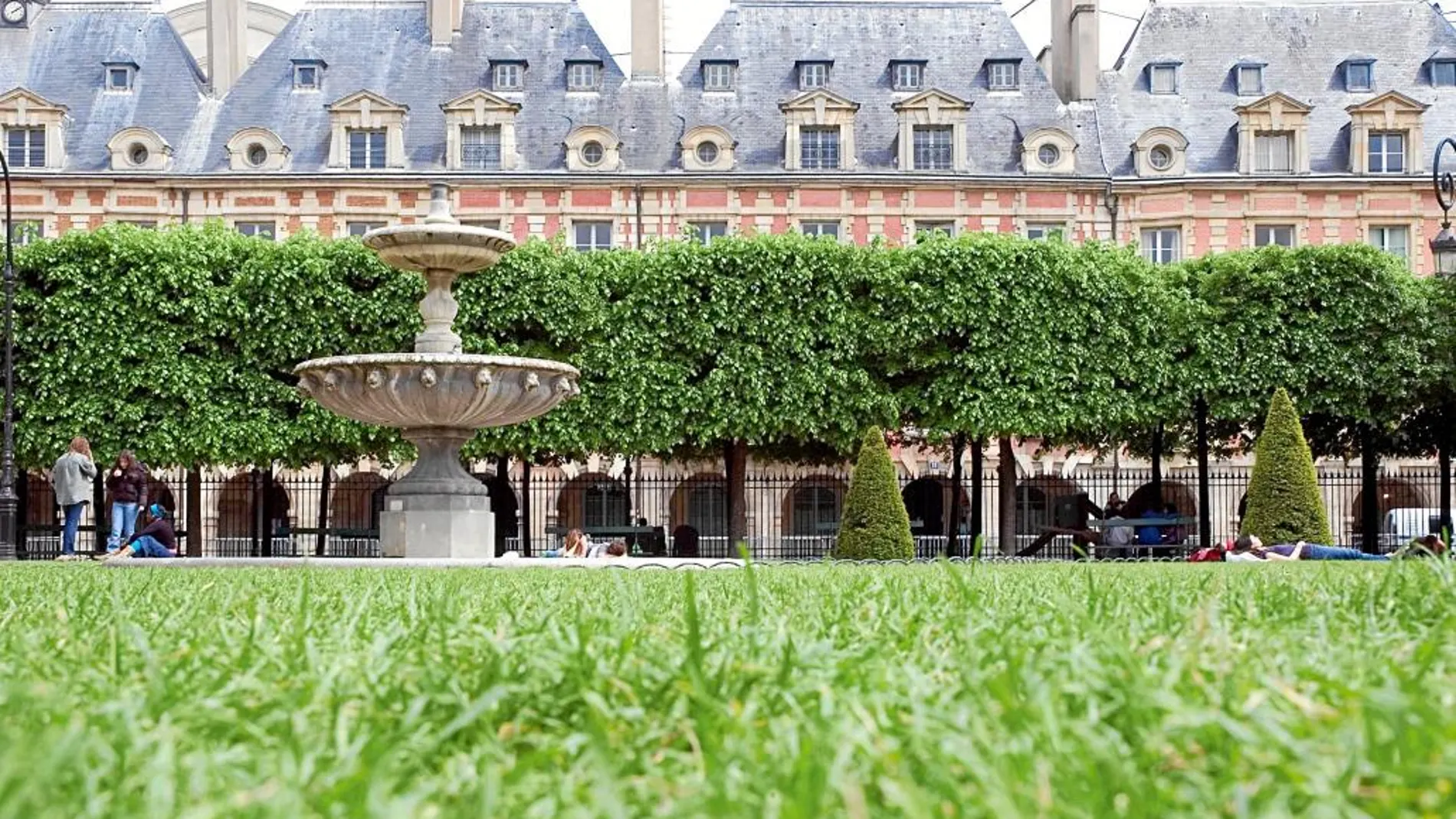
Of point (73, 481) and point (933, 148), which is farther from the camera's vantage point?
point (933, 148)

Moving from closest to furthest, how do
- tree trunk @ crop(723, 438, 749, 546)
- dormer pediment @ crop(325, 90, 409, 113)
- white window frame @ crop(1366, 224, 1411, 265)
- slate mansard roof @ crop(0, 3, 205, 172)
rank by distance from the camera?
tree trunk @ crop(723, 438, 749, 546) < dormer pediment @ crop(325, 90, 409, 113) < slate mansard roof @ crop(0, 3, 205, 172) < white window frame @ crop(1366, 224, 1411, 265)

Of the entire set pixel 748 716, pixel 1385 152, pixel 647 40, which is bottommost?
pixel 748 716

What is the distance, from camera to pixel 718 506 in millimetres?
38688

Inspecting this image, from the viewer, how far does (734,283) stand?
27484mm

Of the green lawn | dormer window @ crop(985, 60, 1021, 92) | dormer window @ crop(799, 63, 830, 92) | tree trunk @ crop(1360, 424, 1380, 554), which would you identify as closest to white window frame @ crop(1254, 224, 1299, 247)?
dormer window @ crop(985, 60, 1021, 92)

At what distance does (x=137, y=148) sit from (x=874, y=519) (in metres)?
25.3

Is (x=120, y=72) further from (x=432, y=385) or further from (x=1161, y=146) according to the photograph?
(x=432, y=385)

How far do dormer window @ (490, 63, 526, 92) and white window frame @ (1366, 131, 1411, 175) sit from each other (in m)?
20.2

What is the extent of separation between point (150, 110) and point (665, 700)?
129 ft

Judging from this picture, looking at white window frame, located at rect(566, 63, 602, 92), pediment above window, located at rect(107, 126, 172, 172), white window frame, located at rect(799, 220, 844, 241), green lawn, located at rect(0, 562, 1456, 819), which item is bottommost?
green lawn, located at rect(0, 562, 1456, 819)

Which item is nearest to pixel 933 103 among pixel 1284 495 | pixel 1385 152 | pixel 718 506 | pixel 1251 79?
pixel 1251 79

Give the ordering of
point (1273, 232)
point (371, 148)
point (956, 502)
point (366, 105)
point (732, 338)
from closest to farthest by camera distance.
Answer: point (732, 338)
point (956, 502)
point (366, 105)
point (371, 148)
point (1273, 232)

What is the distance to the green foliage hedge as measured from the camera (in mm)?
26438

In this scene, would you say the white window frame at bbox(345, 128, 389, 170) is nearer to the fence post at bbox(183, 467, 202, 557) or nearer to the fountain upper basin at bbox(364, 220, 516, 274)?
the fence post at bbox(183, 467, 202, 557)
